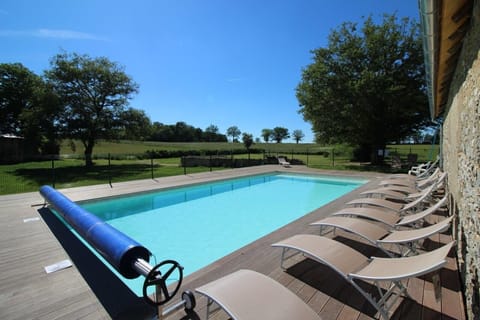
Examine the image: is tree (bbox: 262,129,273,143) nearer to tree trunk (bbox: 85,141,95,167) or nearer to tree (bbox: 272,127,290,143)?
tree (bbox: 272,127,290,143)

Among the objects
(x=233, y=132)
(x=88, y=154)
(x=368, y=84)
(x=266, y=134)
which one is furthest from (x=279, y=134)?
(x=88, y=154)

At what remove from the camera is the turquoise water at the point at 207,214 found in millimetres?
4973

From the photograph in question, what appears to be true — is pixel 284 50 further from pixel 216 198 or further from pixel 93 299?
pixel 93 299

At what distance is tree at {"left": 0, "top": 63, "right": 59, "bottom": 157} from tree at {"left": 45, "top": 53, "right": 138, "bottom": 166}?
0.91 meters

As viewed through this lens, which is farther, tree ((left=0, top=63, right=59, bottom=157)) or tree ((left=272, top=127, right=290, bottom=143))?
tree ((left=272, top=127, right=290, bottom=143))

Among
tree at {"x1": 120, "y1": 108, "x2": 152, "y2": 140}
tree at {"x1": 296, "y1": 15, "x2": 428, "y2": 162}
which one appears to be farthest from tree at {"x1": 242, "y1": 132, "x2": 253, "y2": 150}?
tree at {"x1": 120, "y1": 108, "x2": 152, "y2": 140}

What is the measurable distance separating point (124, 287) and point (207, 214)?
14.8ft

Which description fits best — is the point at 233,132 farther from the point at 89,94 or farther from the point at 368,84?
the point at 368,84

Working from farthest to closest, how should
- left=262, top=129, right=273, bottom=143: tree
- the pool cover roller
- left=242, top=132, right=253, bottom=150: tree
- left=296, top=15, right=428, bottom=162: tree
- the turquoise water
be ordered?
left=262, top=129, right=273, bottom=143: tree
left=242, top=132, right=253, bottom=150: tree
left=296, top=15, right=428, bottom=162: tree
the turquoise water
the pool cover roller

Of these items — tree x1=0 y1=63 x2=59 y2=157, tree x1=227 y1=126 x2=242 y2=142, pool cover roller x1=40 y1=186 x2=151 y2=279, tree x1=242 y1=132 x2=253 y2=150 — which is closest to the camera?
pool cover roller x1=40 y1=186 x2=151 y2=279

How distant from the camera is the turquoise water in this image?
16.3 ft

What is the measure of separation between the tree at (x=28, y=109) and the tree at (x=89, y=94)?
0.91m

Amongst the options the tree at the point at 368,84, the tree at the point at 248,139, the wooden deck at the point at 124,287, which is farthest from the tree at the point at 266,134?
the wooden deck at the point at 124,287

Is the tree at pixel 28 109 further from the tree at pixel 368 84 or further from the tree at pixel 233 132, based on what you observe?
the tree at pixel 233 132
